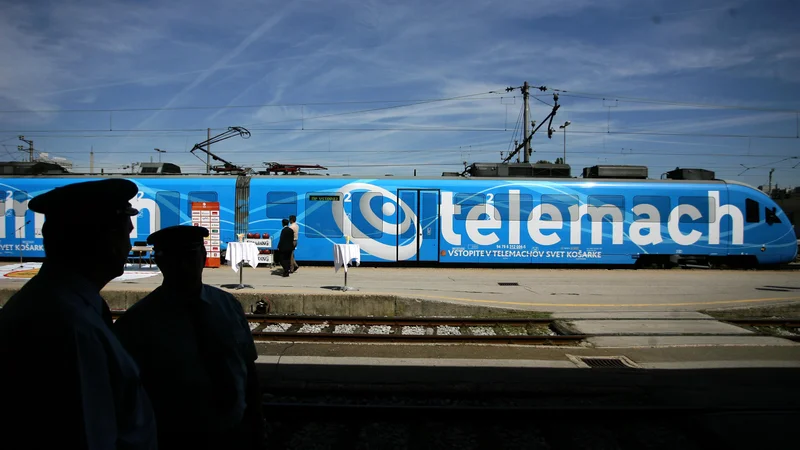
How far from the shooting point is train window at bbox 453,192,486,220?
16.4 metres

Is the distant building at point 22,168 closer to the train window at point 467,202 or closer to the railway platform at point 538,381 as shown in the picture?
the railway platform at point 538,381

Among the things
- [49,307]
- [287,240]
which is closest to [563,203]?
[287,240]

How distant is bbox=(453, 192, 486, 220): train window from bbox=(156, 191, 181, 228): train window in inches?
380

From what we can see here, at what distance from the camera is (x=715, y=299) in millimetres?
11062

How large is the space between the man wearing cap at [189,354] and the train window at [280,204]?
14528 millimetres

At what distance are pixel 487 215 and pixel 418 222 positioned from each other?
2.36 meters

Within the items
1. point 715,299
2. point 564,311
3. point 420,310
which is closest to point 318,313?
point 420,310

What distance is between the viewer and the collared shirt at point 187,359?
2080mm

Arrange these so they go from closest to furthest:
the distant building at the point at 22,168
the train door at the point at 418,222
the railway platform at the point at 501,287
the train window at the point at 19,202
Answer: the railway platform at the point at 501,287 < the train door at the point at 418,222 < the train window at the point at 19,202 < the distant building at the point at 22,168

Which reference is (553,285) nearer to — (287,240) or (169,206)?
(287,240)

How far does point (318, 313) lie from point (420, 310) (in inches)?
84.4

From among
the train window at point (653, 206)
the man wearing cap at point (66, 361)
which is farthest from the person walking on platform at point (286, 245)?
the man wearing cap at point (66, 361)

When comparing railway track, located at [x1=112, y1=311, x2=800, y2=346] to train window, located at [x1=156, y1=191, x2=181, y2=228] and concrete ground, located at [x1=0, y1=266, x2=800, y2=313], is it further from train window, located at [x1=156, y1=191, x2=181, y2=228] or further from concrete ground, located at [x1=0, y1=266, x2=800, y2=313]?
train window, located at [x1=156, y1=191, x2=181, y2=228]

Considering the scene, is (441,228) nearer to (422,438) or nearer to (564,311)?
(564,311)
